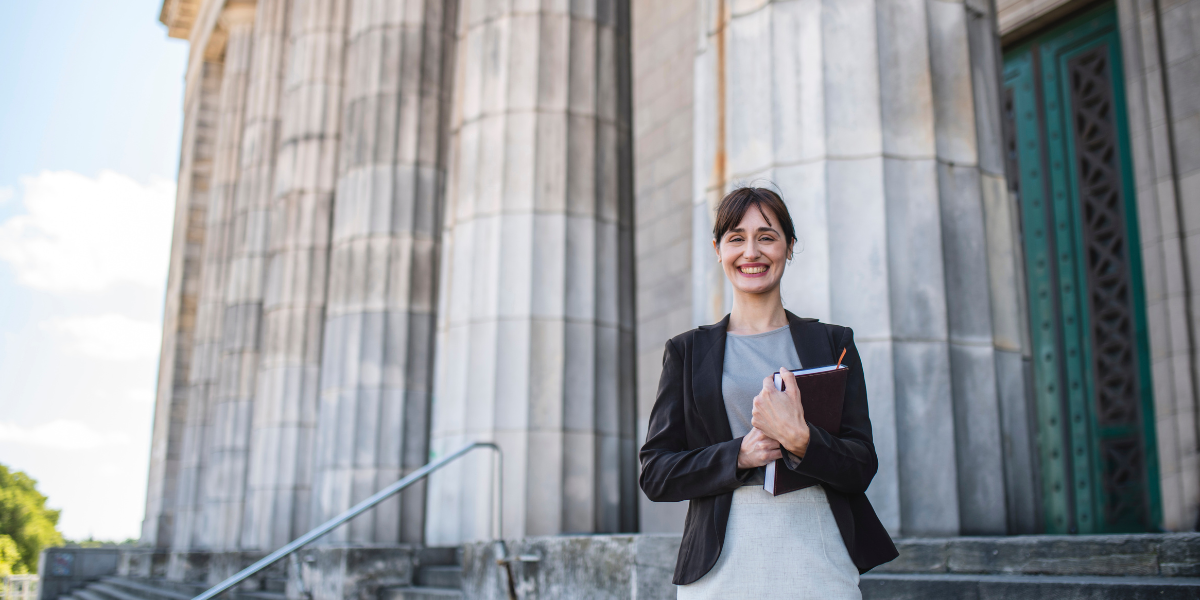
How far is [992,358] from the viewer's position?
5766 mm

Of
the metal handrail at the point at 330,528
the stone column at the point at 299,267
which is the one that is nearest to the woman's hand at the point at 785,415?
the metal handrail at the point at 330,528

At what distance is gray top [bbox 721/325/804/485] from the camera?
254 cm

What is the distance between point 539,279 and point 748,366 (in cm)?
789

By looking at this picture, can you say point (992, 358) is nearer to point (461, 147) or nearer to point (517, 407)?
point (517, 407)

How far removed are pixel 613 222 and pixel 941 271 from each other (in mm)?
5589


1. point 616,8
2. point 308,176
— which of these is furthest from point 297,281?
point 616,8

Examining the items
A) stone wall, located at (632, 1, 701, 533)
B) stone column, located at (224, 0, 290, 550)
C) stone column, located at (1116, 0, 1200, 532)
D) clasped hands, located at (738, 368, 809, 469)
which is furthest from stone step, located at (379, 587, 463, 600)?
stone column, located at (224, 0, 290, 550)

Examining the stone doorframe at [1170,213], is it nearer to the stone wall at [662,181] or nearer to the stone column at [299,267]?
the stone wall at [662,181]

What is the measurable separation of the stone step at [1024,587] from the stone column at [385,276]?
10.3 metres

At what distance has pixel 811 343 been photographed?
101 inches

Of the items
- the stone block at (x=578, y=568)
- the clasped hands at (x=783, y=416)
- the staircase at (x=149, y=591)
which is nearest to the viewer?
the clasped hands at (x=783, y=416)

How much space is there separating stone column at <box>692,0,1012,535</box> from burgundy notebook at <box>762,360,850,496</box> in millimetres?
3186

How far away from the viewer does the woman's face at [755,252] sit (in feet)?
8.55

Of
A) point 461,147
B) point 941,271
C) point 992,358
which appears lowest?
point 992,358
